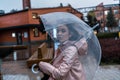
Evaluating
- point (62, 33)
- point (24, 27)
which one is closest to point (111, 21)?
point (24, 27)

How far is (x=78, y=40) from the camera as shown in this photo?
330 cm

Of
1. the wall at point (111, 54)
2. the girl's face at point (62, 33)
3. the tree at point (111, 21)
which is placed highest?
the girl's face at point (62, 33)

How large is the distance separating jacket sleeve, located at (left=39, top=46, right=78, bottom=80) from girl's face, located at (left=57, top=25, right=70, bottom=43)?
0.17 meters

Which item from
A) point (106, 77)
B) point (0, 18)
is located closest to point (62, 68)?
point (106, 77)

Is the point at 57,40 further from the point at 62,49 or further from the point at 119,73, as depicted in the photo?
the point at 119,73

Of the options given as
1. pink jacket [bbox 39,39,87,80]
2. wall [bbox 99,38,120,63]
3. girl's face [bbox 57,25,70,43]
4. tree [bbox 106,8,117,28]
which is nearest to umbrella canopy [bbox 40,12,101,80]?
girl's face [bbox 57,25,70,43]

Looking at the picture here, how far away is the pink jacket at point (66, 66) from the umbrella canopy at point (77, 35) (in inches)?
4.1

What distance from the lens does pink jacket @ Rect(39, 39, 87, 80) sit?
2932 mm

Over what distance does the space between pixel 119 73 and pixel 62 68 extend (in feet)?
31.9

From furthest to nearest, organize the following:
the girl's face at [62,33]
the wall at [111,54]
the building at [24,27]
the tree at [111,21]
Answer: the tree at [111,21], the building at [24,27], the wall at [111,54], the girl's face at [62,33]

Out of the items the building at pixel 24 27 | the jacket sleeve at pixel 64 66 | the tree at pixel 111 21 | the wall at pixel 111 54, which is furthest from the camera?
the tree at pixel 111 21

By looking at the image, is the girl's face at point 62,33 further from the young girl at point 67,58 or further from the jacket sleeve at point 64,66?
the jacket sleeve at point 64,66

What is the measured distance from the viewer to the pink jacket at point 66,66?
2.93m

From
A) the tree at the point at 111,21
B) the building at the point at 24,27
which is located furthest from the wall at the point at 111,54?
the tree at the point at 111,21
